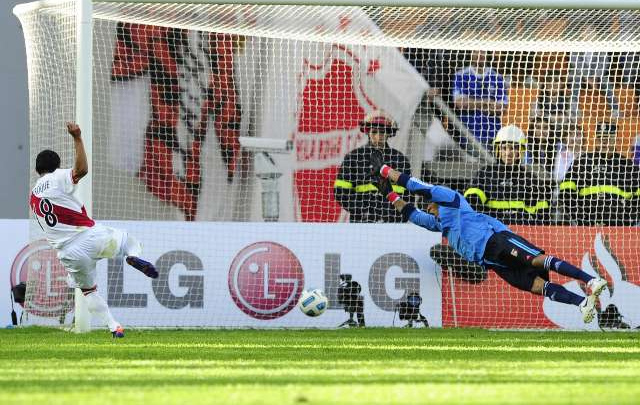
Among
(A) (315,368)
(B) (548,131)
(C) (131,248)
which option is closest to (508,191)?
(B) (548,131)

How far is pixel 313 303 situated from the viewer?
1296 centimetres

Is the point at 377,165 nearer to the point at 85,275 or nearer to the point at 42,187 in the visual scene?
the point at 85,275

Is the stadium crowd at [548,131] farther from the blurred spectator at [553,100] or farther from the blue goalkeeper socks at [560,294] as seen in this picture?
the blue goalkeeper socks at [560,294]

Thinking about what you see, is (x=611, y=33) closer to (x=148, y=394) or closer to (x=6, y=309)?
(x=6, y=309)

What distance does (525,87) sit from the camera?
14867 millimetres

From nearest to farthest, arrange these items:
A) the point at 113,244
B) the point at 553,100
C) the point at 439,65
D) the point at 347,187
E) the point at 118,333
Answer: the point at 118,333 < the point at 113,244 < the point at 347,187 < the point at 553,100 < the point at 439,65

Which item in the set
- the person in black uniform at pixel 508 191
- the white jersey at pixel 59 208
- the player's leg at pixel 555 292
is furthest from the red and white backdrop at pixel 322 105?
the white jersey at pixel 59 208

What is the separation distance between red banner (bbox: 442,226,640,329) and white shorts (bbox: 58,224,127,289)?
3.72 m

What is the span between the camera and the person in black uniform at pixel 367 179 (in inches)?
565

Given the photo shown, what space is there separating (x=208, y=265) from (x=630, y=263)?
4307mm

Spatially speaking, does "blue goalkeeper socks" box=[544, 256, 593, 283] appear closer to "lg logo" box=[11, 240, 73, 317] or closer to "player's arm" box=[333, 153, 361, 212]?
"player's arm" box=[333, 153, 361, 212]

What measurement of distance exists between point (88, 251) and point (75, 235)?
18 cm

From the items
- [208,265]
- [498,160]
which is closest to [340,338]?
[208,265]

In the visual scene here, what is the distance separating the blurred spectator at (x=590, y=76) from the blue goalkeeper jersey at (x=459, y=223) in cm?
246
